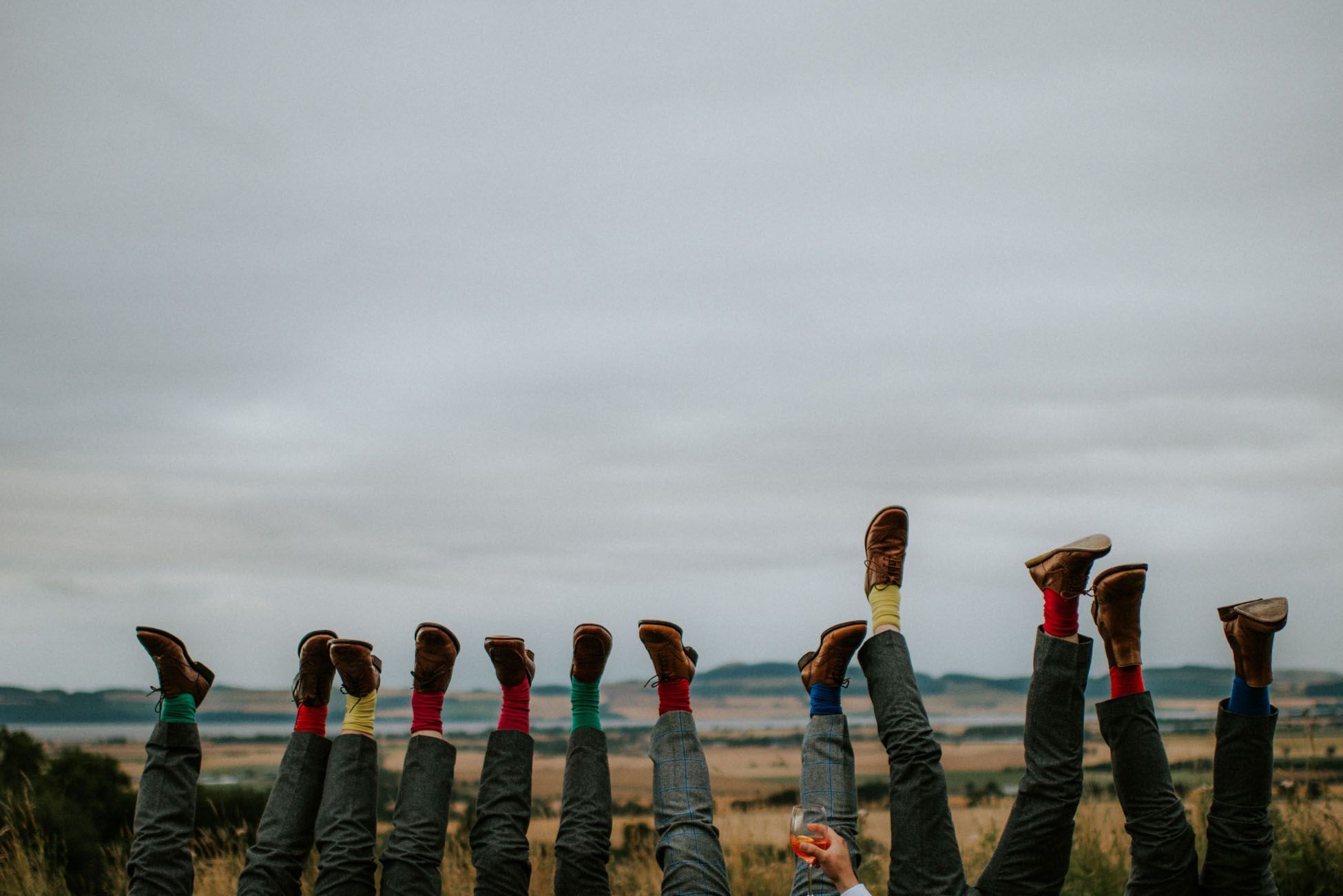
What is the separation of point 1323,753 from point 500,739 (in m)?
5.62

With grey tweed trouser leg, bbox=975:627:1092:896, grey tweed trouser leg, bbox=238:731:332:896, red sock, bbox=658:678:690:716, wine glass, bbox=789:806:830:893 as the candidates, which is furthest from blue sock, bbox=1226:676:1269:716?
grey tweed trouser leg, bbox=238:731:332:896

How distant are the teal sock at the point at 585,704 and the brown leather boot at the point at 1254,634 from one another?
126 inches

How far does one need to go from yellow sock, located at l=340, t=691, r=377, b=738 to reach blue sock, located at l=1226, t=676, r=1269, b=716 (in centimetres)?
418

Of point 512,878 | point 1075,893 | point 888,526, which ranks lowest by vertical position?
point 1075,893

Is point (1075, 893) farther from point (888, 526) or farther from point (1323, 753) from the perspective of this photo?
point (888, 526)

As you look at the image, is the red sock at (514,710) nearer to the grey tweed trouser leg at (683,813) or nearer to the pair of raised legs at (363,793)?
the pair of raised legs at (363,793)

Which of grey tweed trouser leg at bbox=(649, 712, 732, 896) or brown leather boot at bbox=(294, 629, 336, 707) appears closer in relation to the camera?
grey tweed trouser leg at bbox=(649, 712, 732, 896)

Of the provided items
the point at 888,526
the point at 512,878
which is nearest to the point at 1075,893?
the point at 888,526

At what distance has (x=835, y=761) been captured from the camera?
4992mm

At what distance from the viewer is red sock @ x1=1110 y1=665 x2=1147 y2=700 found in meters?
4.51

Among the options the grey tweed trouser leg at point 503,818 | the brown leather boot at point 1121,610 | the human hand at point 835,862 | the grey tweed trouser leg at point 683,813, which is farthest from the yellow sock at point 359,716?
the brown leather boot at point 1121,610

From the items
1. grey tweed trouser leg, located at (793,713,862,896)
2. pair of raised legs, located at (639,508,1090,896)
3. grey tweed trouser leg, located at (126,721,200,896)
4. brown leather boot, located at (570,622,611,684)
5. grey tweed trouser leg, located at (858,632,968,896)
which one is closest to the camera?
pair of raised legs, located at (639,508,1090,896)

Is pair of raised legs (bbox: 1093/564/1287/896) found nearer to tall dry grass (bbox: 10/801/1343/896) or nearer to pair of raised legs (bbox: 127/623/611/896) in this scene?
pair of raised legs (bbox: 127/623/611/896)

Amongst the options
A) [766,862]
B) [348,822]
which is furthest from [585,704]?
[766,862]
